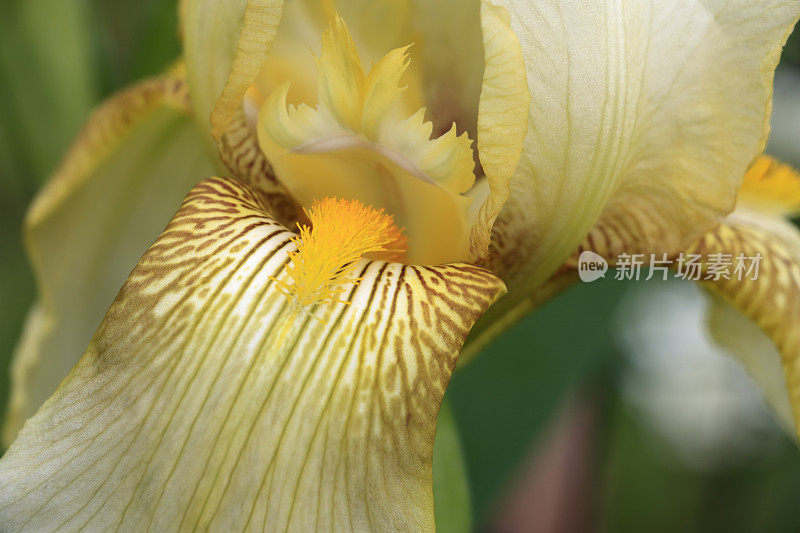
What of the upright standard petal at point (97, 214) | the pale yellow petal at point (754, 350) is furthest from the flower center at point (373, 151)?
the pale yellow petal at point (754, 350)

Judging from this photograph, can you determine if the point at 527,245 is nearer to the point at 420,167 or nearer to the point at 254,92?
the point at 420,167

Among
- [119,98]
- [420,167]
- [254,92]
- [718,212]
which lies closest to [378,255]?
[420,167]

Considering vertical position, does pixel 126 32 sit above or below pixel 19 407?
above

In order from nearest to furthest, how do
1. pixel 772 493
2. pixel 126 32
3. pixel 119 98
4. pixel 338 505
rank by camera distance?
1. pixel 338 505
2. pixel 119 98
3. pixel 772 493
4. pixel 126 32

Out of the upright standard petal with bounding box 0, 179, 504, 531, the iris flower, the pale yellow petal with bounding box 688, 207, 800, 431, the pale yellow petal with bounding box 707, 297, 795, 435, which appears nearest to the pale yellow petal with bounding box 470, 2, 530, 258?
the iris flower

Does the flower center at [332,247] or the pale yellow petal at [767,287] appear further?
the pale yellow petal at [767,287]

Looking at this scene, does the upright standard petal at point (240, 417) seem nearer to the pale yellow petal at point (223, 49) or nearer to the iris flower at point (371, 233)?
the iris flower at point (371, 233)

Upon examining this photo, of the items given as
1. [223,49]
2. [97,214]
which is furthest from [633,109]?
[97,214]

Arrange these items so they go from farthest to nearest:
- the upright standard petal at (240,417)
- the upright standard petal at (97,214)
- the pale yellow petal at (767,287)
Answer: the upright standard petal at (97,214)
the pale yellow petal at (767,287)
the upright standard petal at (240,417)
